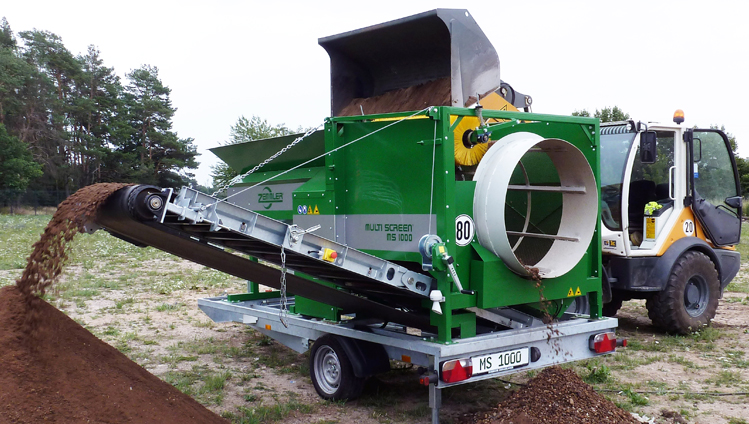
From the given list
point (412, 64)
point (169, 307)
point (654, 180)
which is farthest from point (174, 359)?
point (654, 180)

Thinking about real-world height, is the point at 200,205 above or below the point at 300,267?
above

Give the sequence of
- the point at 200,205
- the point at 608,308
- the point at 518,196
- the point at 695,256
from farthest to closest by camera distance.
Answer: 1. the point at 608,308
2. the point at 695,256
3. the point at 518,196
4. the point at 200,205

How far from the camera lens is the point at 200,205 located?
12.1 feet

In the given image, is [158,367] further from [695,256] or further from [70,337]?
[695,256]

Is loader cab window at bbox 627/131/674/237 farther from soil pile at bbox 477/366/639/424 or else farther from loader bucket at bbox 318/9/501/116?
soil pile at bbox 477/366/639/424

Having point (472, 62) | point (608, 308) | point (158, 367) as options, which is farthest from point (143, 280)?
point (472, 62)

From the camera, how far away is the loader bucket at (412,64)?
18.0 feet

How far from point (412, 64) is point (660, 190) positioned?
373 cm

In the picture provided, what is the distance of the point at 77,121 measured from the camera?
→ 50281 millimetres

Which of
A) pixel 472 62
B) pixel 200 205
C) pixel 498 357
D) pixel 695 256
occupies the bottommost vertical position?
pixel 498 357

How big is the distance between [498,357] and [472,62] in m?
2.42

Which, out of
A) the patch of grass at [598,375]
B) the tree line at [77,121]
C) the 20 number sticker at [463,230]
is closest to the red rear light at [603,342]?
the patch of grass at [598,375]

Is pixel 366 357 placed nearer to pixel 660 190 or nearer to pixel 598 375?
pixel 598 375

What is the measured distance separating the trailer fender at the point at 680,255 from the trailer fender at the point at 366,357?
3936 millimetres
